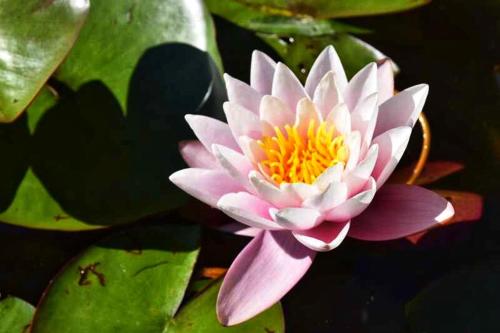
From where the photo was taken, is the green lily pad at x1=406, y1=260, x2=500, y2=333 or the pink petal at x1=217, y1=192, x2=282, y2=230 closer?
the pink petal at x1=217, y1=192, x2=282, y2=230

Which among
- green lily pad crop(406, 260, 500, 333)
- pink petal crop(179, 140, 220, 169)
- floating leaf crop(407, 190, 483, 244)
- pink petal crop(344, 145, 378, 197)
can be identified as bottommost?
green lily pad crop(406, 260, 500, 333)

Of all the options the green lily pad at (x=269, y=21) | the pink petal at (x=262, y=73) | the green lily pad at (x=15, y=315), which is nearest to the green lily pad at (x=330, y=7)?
the green lily pad at (x=269, y=21)

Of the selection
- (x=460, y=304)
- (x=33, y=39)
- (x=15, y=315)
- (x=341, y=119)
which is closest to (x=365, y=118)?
(x=341, y=119)

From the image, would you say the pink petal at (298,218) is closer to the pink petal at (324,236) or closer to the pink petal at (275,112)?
the pink petal at (324,236)

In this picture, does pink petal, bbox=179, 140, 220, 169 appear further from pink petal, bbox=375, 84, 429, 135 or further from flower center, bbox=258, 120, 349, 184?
pink petal, bbox=375, 84, 429, 135

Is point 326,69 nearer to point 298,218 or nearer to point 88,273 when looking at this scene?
point 298,218

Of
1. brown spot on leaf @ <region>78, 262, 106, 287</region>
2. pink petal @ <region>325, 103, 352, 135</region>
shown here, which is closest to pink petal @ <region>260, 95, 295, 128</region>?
pink petal @ <region>325, 103, 352, 135</region>

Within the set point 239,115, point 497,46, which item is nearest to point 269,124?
point 239,115
